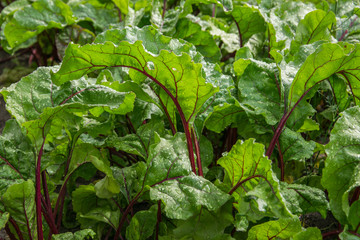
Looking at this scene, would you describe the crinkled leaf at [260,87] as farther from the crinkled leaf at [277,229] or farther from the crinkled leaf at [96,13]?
the crinkled leaf at [96,13]

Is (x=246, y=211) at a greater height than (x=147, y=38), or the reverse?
(x=147, y=38)

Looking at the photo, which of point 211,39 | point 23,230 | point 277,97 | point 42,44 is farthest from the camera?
point 42,44

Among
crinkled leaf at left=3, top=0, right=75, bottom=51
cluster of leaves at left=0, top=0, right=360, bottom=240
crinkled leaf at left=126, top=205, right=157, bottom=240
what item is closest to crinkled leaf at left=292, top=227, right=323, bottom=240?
cluster of leaves at left=0, top=0, right=360, bottom=240

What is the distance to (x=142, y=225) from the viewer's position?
1.30 m

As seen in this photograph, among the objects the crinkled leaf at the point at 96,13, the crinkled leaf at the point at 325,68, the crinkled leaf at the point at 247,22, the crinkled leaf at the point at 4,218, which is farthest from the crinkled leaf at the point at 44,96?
the crinkled leaf at the point at 96,13

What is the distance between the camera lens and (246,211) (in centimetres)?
111

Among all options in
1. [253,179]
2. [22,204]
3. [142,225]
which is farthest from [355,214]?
[22,204]

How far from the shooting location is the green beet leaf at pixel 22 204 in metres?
1.15

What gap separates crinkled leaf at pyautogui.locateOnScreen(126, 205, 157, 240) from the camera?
1293mm

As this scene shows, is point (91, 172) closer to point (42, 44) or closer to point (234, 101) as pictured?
point (234, 101)

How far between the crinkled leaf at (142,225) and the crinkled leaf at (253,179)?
0.27m

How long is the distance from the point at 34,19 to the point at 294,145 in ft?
4.64

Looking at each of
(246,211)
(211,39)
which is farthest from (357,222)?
(211,39)

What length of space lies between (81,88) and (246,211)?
0.63 meters
